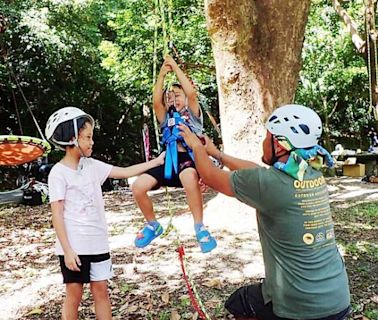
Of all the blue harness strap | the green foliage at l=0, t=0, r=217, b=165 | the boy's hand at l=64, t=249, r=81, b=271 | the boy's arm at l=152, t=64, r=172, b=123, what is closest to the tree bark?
the boy's arm at l=152, t=64, r=172, b=123

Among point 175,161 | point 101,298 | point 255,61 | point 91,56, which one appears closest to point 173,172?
point 175,161

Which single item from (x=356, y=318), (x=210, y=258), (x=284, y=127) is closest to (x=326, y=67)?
(x=210, y=258)

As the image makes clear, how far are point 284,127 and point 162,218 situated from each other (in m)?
5.06

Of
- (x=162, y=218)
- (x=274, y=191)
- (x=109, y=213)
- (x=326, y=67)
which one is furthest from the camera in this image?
(x=326, y=67)

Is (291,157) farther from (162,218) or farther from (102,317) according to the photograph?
(162,218)

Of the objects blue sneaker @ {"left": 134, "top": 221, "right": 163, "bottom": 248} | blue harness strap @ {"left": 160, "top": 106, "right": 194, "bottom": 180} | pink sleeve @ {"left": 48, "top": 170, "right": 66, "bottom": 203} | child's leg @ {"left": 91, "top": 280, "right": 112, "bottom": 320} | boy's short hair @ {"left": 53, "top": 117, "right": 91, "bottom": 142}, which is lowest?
child's leg @ {"left": 91, "top": 280, "right": 112, "bottom": 320}

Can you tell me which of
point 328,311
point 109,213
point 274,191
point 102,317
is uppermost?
point 274,191

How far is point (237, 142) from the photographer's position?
620cm

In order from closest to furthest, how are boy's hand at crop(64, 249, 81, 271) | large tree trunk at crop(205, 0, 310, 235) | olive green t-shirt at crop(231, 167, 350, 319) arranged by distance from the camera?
olive green t-shirt at crop(231, 167, 350, 319) < boy's hand at crop(64, 249, 81, 271) < large tree trunk at crop(205, 0, 310, 235)

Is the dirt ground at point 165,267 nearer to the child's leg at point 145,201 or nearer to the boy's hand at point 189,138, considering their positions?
the child's leg at point 145,201

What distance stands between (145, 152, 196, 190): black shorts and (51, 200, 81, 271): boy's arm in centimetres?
57

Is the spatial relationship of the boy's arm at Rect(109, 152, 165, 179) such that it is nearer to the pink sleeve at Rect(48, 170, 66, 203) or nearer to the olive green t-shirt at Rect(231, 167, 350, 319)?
the pink sleeve at Rect(48, 170, 66, 203)

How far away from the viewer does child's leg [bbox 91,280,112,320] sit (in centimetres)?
295

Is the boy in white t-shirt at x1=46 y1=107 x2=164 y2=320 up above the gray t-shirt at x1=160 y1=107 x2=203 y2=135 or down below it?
below
